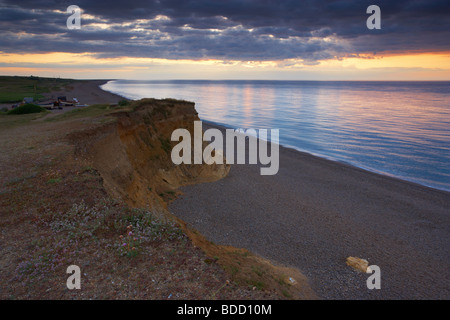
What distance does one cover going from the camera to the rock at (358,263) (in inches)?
412

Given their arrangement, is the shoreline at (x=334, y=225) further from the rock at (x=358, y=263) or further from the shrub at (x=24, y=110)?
the shrub at (x=24, y=110)

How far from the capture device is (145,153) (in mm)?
16906

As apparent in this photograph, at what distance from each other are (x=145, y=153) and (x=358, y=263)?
12462mm

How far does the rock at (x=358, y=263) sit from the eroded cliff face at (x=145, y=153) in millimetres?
8330

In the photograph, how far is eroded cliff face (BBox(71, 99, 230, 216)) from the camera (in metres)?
12.7

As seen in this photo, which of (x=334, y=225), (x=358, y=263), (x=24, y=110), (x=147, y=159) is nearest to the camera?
(x=358, y=263)

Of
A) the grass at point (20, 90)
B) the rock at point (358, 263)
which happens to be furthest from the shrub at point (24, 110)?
the rock at point (358, 263)

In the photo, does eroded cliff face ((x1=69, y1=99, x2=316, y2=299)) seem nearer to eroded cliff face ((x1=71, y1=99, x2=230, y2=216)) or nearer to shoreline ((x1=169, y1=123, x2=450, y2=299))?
eroded cliff face ((x1=71, y1=99, x2=230, y2=216))

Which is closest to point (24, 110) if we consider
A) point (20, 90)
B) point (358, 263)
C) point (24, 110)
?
point (24, 110)

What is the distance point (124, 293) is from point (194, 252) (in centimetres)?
176

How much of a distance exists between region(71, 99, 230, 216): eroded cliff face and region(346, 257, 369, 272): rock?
27.3 feet

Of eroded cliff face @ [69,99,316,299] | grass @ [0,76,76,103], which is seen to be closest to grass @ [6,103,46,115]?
eroded cliff face @ [69,99,316,299]

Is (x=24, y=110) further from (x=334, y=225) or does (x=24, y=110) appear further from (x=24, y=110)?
(x=334, y=225)

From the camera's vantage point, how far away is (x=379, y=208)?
17203 mm
